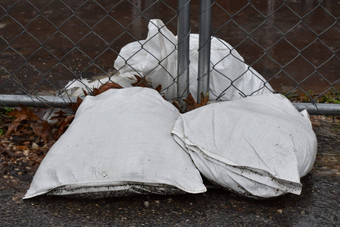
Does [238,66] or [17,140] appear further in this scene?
[238,66]

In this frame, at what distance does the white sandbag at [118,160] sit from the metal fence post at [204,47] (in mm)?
412

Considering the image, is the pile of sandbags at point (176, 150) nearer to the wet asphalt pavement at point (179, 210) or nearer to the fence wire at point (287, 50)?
the wet asphalt pavement at point (179, 210)

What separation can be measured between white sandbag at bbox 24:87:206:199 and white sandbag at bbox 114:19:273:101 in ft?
1.56

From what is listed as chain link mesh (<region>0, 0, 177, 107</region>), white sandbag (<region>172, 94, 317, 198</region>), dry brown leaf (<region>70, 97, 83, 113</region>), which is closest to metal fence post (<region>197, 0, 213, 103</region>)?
chain link mesh (<region>0, 0, 177, 107</region>)

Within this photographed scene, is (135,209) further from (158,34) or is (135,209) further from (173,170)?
(158,34)

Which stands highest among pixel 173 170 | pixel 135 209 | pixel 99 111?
pixel 99 111

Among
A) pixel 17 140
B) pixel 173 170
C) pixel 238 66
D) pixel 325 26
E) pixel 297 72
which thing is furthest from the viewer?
pixel 325 26

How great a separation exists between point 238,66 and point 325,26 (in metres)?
1.87

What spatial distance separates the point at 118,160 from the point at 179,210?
0.98 ft

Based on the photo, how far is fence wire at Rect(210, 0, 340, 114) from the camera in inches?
126

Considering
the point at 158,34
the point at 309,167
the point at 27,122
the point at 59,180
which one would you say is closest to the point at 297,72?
the point at 158,34

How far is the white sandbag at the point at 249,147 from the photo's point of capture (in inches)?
93.0

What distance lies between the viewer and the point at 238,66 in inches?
125

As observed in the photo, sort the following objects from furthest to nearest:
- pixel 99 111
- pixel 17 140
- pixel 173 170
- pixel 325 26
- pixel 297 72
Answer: pixel 325 26 → pixel 297 72 → pixel 17 140 → pixel 99 111 → pixel 173 170
